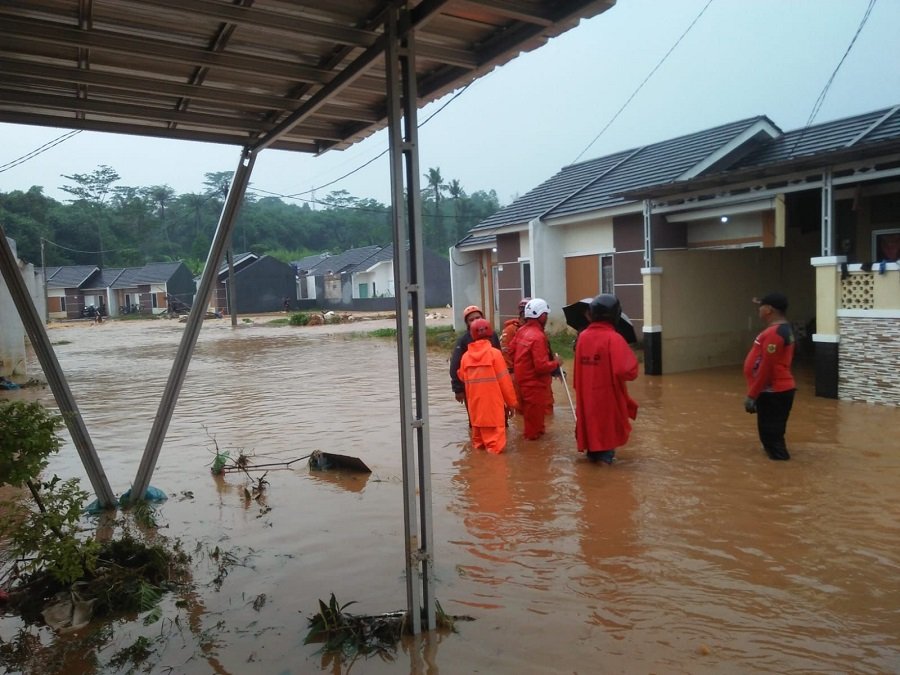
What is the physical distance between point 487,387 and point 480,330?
62 cm

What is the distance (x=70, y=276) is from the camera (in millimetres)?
59094

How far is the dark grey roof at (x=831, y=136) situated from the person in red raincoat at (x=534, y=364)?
6304 millimetres

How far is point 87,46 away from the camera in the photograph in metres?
3.42

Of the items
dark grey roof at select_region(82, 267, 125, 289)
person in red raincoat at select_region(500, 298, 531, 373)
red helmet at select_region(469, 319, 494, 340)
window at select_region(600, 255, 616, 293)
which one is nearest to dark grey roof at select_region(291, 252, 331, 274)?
dark grey roof at select_region(82, 267, 125, 289)

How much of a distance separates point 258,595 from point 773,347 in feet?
15.8

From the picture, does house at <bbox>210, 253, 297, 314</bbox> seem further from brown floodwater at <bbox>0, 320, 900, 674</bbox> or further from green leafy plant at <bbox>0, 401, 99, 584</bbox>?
green leafy plant at <bbox>0, 401, 99, 584</bbox>

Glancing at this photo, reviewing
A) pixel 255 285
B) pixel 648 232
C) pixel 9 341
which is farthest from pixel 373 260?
pixel 648 232

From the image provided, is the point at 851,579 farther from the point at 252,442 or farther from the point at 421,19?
the point at 252,442

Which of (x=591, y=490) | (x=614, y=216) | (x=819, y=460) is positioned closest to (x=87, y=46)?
(x=591, y=490)

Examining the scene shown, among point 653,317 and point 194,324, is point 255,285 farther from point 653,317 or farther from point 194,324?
point 194,324

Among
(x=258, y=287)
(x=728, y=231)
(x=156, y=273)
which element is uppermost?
(x=156, y=273)

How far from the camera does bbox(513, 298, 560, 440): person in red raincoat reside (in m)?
7.62

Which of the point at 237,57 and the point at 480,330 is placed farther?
the point at 480,330

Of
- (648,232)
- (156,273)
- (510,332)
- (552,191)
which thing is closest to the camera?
(510,332)
